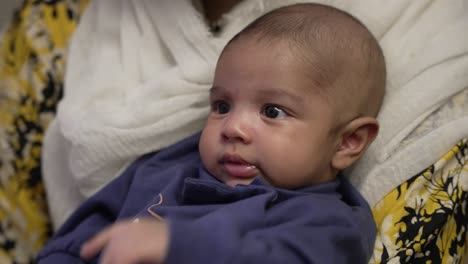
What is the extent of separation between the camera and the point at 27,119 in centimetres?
112

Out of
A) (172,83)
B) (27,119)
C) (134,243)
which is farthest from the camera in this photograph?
(27,119)

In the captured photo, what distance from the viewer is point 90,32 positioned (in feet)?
3.76

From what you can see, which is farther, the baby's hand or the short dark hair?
the short dark hair

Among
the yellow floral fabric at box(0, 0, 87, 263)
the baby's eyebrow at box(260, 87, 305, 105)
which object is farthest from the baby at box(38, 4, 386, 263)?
the yellow floral fabric at box(0, 0, 87, 263)

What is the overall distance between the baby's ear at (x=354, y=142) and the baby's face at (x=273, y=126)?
0.09 ft

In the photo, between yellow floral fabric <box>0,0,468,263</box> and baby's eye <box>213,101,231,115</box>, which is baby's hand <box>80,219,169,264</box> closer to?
baby's eye <box>213,101,231,115</box>

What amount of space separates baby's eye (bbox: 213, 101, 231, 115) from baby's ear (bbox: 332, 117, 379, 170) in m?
0.17

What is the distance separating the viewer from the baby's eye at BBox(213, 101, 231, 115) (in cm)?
84

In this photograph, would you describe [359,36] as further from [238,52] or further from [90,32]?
[90,32]

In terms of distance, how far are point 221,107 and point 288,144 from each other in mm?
132

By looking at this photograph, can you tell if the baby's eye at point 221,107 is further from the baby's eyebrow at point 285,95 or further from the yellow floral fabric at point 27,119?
the yellow floral fabric at point 27,119

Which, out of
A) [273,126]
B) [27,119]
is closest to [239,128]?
[273,126]

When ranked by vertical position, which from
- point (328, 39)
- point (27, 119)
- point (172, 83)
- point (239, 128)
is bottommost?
point (27, 119)

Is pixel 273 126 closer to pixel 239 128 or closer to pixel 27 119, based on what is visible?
pixel 239 128
